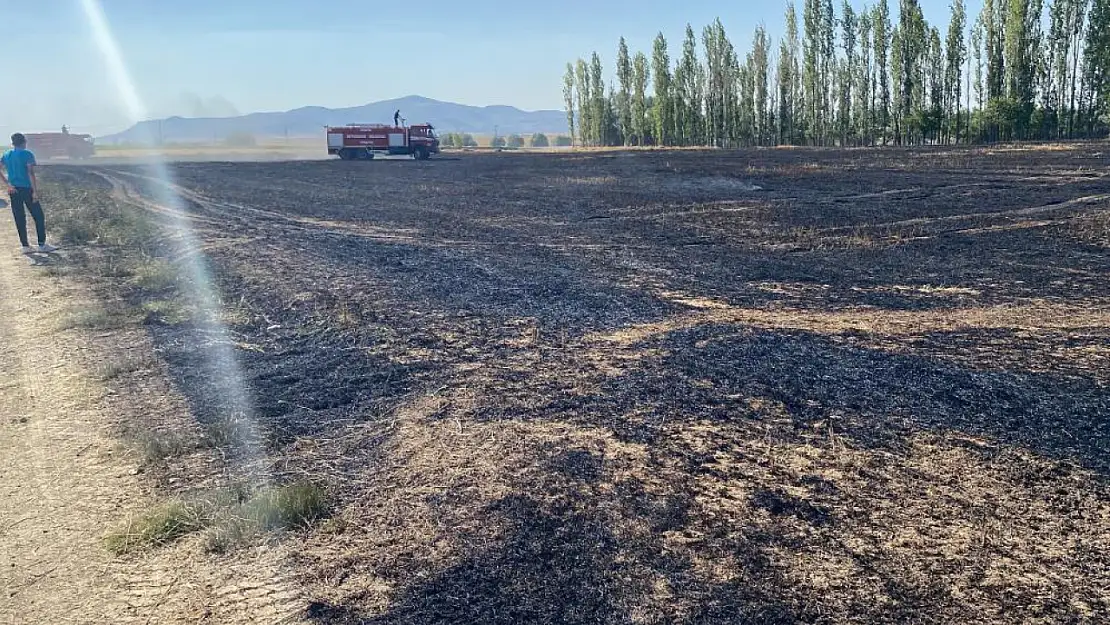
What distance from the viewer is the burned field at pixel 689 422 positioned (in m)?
3.82

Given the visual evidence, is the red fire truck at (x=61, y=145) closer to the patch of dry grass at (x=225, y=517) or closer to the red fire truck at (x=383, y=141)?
the red fire truck at (x=383, y=141)

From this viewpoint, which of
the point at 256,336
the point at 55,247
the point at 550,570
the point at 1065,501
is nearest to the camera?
the point at 550,570

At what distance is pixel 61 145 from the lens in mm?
76312

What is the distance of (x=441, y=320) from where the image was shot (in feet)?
29.5

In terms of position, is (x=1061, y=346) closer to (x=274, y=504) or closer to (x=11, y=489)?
(x=274, y=504)

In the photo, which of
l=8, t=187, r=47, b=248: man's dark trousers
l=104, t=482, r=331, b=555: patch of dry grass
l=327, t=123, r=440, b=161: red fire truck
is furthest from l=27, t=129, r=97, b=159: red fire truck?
l=104, t=482, r=331, b=555: patch of dry grass

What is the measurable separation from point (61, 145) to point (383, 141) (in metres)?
43.3

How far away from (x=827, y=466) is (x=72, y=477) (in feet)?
15.4

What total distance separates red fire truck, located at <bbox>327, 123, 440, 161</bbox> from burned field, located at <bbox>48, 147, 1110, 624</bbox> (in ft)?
126

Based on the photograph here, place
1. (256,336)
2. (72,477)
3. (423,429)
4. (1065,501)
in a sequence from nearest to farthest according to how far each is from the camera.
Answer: (1065,501) → (72,477) → (423,429) → (256,336)

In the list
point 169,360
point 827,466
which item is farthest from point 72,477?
Answer: point 827,466

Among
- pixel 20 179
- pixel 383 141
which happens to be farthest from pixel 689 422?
pixel 383 141

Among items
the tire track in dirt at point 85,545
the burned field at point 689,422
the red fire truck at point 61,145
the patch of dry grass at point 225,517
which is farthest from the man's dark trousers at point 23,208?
the red fire truck at point 61,145

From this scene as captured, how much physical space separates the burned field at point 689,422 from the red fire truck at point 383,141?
38.4m
